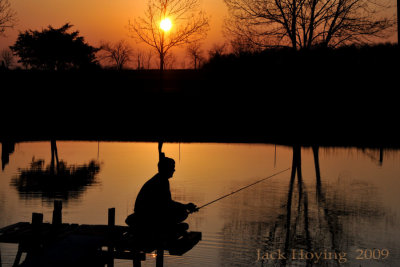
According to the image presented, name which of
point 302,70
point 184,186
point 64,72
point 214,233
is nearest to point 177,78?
point 64,72

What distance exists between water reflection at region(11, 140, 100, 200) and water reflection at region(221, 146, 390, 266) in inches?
245

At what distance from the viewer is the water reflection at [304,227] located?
12.3 meters

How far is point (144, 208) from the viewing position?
9.99 metres

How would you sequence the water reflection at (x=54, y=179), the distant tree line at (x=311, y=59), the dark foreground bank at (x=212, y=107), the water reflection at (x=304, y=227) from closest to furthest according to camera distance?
1. the water reflection at (x=304, y=227)
2. the water reflection at (x=54, y=179)
3. the distant tree line at (x=311, y=59)
4. the dark foreground bank at (x=212, y=107)

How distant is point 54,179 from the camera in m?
25.0

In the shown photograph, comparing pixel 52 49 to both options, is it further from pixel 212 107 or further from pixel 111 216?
pixel 111 216

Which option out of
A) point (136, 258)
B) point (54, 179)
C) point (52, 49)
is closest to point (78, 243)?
point (136, 258)

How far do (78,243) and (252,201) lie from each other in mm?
11442

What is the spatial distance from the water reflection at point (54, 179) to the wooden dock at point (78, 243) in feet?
30.6

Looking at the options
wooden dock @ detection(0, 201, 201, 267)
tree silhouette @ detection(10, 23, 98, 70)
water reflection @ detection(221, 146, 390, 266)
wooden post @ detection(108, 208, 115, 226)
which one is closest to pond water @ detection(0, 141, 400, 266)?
water reflection @ detection(221, 146, 390, 266)

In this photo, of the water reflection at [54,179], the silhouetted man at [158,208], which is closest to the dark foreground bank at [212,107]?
the water reflection at [54,179]

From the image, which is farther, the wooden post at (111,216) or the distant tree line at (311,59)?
the distant tree line at (311,59)

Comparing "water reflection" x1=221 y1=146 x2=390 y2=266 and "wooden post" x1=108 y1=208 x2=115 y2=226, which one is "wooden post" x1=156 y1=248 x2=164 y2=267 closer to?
"wooden post" x1=108 y1=208 x2=115 y2=226

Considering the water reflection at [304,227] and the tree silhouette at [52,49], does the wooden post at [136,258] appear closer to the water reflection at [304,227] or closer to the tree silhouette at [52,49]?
the water reflection at [304,227]
